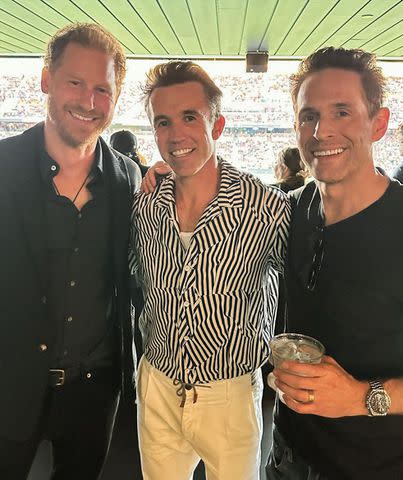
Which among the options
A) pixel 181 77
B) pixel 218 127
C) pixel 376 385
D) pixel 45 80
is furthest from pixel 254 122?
pixel 376 385

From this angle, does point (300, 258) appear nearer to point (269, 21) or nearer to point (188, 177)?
point (188, 177)

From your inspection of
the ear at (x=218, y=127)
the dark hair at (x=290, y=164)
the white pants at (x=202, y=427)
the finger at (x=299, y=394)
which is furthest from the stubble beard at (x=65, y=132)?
the dark hair at (x=290, y=164)

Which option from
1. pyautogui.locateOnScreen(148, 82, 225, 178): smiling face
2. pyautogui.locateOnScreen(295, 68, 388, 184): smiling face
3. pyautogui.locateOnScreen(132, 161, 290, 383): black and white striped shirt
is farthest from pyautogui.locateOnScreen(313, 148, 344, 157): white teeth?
pyautogui.locateOnScreen(148, 82, 225, 178): smiling face

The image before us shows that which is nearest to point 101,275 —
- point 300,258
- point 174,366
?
point 174,366

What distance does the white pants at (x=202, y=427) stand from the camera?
1.38 meters

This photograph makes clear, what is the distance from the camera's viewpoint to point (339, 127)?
46.0 inches

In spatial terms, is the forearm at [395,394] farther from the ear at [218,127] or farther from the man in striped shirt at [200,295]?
the ear at [218,127]

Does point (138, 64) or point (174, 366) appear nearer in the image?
point (174, 366)

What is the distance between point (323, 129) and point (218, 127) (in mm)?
625

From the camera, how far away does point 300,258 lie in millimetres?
1256

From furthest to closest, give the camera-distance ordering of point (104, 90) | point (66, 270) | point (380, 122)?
point (104, 90) < point (66, 270) < point (380, 122)

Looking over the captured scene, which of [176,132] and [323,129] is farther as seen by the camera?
[176,132]

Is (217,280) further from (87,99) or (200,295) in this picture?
(87,99)

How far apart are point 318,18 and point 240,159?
5.26 ft
